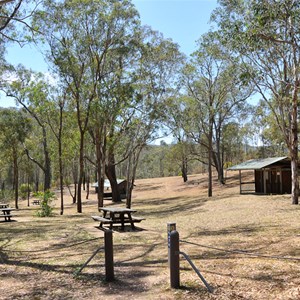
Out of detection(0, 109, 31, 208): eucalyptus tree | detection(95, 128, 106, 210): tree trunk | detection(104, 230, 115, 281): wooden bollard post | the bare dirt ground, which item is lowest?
the bare dirt ground

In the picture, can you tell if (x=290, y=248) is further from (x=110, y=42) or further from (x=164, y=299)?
(x=110, y=42)

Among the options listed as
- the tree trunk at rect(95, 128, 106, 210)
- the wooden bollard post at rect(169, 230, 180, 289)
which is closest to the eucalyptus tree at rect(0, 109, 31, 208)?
the tree trunk at rect(95, 128, 106, 210)

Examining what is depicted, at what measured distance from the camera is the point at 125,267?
277 inches

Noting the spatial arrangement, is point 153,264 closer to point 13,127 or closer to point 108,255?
point 108,255

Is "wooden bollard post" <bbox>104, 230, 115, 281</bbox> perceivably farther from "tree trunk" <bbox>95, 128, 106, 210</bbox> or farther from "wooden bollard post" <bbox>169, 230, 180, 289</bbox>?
"tree trunk" <bbox>95, 128, 106, 210</bbox>

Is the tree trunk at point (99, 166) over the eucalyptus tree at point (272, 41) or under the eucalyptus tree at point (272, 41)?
under

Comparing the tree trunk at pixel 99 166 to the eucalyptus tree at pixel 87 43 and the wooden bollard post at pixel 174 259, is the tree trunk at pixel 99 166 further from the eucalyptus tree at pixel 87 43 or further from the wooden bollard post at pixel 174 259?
the wooden bollard post at pixel 174 259

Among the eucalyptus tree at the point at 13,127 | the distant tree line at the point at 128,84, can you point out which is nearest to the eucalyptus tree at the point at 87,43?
the distant tree line at the point at 128,84

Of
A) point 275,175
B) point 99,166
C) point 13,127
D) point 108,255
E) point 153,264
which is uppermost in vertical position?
point 13,127

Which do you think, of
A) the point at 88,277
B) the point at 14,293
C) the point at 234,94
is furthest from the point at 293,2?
the point at 234,94

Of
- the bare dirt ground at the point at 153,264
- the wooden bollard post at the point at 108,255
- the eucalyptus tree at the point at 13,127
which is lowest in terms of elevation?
the bare dirt ground at the point at 153,264

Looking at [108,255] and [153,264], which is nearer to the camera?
[108,255]

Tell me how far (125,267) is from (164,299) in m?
2.10

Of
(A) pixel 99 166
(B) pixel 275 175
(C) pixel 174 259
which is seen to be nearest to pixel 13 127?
(A) pixel 99 166
